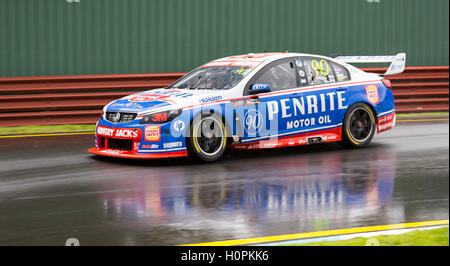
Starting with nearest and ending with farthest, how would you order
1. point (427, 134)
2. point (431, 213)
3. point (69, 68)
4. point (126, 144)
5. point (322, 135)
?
point (431, 213) → point (126, 144) → point (322, 135) → point (427, 134) → point (69, 68)

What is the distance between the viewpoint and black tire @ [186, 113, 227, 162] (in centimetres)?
988

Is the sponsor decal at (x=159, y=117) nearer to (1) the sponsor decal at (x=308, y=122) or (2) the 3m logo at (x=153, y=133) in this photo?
(2) the 3m logo at (x=153, y=133)

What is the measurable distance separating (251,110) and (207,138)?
799mm

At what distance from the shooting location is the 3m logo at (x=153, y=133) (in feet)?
31.8

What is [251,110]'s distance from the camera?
34.0 ft

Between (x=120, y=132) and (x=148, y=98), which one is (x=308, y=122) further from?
(x=120, y=132)

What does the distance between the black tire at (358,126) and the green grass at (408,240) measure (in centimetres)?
525

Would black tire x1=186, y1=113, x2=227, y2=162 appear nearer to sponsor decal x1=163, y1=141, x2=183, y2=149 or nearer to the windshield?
sponsor decal x1=163, y1=141, x2=183, y2=149

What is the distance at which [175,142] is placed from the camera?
9.80 m

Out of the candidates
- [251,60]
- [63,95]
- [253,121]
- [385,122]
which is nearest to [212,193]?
[253,121]

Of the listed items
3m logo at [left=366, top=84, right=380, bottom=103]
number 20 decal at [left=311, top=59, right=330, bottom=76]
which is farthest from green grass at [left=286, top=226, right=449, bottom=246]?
3m logo at [left=366, top=84, right=380, bottom=103]

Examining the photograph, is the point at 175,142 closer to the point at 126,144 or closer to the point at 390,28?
the point at 126,144
